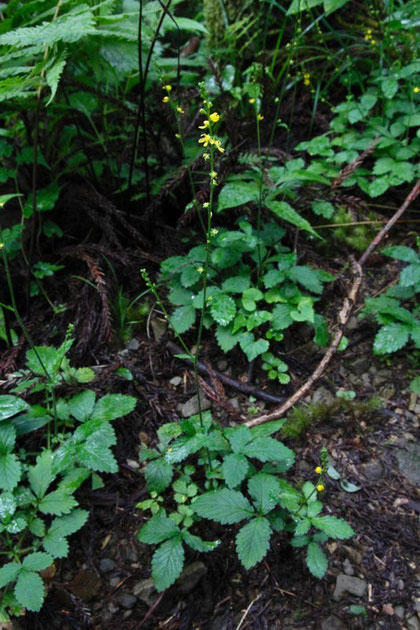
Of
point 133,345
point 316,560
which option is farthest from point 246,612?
point 133,345

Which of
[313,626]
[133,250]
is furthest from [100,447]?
[133,250]

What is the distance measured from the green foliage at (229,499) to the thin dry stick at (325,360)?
Answer: 19 centimetres

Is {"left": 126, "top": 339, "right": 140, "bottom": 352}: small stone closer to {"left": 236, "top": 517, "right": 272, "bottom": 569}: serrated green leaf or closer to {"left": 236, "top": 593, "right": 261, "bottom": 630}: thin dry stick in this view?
{"left": 236, "top": 517, "right": 272, "bottom": 569}: serrated green leaf

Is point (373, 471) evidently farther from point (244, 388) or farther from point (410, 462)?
point (244, 388)

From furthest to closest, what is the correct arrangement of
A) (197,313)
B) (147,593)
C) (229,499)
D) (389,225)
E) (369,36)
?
(369,36) → (389,225) → (197,313) → (147,593) → (229,499)

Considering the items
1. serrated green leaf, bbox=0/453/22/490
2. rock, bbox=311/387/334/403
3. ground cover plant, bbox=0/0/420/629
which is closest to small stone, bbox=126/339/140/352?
ground cover plant, bbox=0/0/420/629

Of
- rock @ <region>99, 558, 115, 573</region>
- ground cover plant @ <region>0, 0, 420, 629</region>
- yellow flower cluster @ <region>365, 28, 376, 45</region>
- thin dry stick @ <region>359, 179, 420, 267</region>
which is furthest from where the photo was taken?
yellow flower cluster @ <region>365, 28, 376, 45</region>

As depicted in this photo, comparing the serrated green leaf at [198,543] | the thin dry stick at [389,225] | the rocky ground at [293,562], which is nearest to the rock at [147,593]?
the rocky ground at [293,562]

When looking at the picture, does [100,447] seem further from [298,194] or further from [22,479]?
[298,194]

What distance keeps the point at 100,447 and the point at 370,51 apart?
3041 millimetres

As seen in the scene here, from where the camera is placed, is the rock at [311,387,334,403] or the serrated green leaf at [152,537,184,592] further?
the rock at [311,387,334,403]

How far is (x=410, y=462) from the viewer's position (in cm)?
207

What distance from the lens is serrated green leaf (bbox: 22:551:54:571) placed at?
1.65 meters

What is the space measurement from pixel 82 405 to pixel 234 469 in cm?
75
